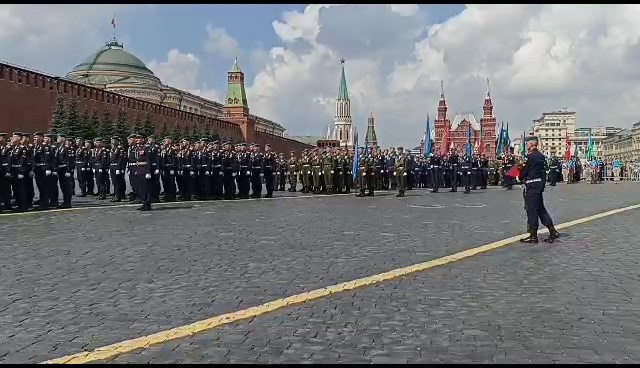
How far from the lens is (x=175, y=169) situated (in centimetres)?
2117

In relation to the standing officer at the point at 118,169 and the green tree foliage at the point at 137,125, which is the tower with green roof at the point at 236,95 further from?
the standing officer at the point at 118,169

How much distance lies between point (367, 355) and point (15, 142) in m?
14.4

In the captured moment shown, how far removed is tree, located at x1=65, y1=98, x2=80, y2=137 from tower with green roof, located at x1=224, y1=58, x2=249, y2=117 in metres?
48.6

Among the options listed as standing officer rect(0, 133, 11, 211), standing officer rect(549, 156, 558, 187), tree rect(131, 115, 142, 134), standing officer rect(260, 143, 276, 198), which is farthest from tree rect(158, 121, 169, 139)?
standing officer rect(0, 133, 11, 211)

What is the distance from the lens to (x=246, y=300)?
683 centimetres

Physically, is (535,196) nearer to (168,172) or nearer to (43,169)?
(43,169)

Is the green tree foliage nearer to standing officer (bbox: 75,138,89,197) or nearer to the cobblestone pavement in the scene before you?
standing officer (bbox: 75,138,89,197)

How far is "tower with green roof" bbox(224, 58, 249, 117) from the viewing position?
97.8m

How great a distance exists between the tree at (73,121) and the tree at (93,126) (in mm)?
1008

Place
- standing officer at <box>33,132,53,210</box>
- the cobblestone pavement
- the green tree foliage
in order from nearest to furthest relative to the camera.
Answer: the cobblestone pavement → standing officer at <box>33,132,53,210</box> → the green tree foliage

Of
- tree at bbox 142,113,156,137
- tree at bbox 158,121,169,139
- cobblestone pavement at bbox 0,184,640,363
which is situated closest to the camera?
cobblestone pavement at bbox 0,184,640,363

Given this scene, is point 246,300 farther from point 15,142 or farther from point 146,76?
point 146,76

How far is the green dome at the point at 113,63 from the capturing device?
317 ft

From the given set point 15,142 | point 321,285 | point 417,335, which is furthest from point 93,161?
point 417,335
